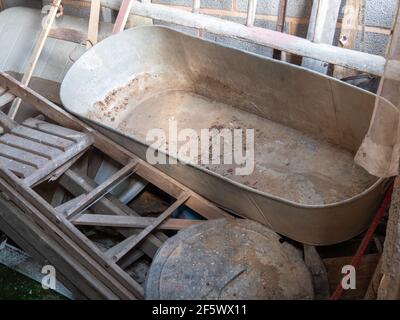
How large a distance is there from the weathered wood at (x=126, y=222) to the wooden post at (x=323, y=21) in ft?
3.37

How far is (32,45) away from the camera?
279 centimetres

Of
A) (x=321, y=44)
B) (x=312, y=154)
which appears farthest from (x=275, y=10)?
(x=312, y=154)

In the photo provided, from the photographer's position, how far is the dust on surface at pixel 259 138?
199 centimetres

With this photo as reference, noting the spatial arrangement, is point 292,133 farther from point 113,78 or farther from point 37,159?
point 37,159

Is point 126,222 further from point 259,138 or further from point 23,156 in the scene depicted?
point 259,138

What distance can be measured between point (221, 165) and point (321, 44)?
720mm

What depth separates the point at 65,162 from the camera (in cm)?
207

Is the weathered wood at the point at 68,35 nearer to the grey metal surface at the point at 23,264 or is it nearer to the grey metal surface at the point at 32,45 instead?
the grey metal surface at the point at 32,45

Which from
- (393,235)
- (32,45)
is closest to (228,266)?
(393,235)

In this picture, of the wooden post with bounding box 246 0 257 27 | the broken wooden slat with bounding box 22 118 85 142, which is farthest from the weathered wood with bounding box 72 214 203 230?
the wooden post with bounding box 246 0 257 27

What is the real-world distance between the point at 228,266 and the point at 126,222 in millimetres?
463

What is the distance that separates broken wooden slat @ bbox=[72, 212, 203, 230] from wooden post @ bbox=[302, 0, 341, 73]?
1.03 meters

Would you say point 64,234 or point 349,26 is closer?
point 64,234
